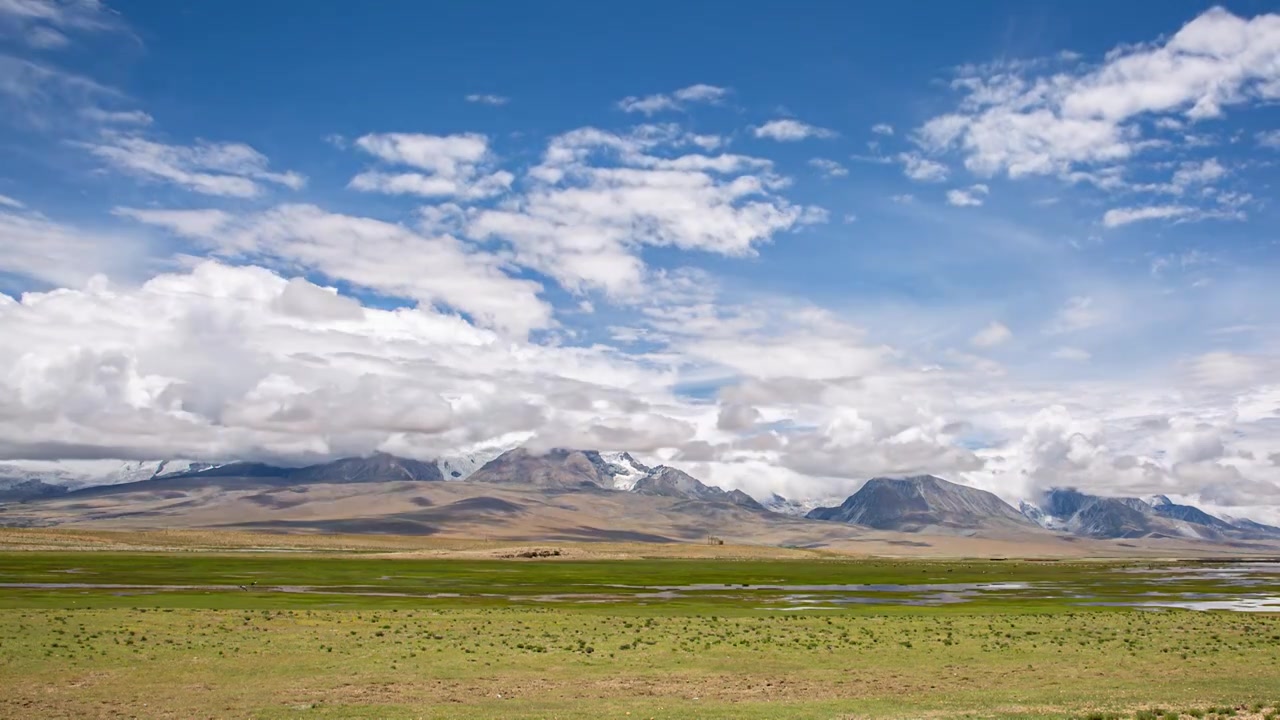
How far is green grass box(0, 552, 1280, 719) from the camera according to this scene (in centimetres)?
3011

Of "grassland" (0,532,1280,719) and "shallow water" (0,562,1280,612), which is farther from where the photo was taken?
"shallow water" (0,562,1280,612)

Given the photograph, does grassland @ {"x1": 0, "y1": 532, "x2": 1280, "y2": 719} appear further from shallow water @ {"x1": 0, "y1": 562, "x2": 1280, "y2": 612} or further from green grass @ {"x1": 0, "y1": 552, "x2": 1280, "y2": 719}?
shallow water @ {"x1": 0, "y1": 562, "x2": 1280, "y2": 612}

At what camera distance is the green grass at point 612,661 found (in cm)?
3011

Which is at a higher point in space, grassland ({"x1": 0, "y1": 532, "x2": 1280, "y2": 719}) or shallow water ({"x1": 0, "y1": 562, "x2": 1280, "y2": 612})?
grassland ({"x1": 0, "y1": 532, "x2": 1280, "y2": 719})

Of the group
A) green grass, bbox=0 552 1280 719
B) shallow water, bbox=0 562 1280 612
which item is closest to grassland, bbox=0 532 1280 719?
green grass, bbox=0 552 1280 719

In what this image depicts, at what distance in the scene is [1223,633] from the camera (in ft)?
172

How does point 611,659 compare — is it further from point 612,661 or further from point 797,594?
point 797,594

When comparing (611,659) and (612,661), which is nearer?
(612,661)

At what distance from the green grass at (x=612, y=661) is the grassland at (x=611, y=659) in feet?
0.57

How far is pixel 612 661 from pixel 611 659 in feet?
1.67

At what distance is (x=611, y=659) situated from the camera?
134 ft

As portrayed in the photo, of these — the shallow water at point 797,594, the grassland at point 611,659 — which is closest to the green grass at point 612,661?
the grassland at point 611,659

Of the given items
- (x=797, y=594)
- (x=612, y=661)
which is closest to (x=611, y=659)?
(x=612, y=661)

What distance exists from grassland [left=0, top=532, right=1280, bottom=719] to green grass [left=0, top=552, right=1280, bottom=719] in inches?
6.9
